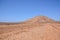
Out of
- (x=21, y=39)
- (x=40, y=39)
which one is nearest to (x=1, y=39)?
(x=21, y=39)

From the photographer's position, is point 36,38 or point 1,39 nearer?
point 36,38

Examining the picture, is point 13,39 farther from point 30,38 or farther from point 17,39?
point 30,38

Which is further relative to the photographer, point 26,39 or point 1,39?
point 1,39

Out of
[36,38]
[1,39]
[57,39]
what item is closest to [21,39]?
[36,38]

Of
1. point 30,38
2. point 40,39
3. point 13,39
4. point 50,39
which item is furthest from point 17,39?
point 50,39

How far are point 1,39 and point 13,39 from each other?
234cm

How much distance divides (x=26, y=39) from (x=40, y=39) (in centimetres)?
195

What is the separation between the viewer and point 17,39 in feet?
52.4

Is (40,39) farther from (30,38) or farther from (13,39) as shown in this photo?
(13,39)

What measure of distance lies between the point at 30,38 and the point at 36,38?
86 centimetres

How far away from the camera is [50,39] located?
48.8ft

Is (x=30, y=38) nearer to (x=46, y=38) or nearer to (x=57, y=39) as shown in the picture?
(x=46, y=38)

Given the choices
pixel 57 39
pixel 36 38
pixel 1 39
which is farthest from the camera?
pixel 1 39

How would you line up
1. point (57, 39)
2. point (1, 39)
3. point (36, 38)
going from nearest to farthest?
point (57, 39)
point (36, 38)
point (1, 39)
